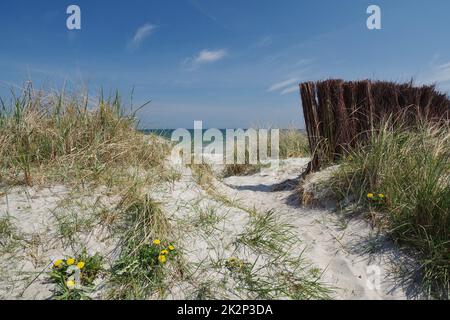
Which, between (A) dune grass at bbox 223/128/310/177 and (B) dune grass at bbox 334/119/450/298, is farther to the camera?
(A) dune grass at bbox 223/128/310/177

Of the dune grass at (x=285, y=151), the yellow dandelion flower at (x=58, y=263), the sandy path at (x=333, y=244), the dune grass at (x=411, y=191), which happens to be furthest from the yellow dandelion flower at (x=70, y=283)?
the dune grass at (x=285, y=151)

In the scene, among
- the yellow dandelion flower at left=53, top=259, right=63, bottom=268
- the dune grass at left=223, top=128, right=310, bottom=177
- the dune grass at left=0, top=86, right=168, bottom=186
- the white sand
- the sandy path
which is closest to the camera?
the yellow dandelion flower at left=53, top=259, right=63, bottom=268

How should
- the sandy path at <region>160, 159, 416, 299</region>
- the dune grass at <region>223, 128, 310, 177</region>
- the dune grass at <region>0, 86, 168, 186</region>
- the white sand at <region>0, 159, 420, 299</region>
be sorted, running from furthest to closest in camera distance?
the dune grass at <region>223, 128, 310, 177</region>
the dune grass at <region>0, 86, 168, 186</region>
the sandy path at <region>160, 159, 416, 299</region>
the white sand at <region>0, 159, 420, 299</region>

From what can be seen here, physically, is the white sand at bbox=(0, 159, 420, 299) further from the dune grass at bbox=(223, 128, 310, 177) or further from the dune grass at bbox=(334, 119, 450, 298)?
the dune grass at bbox=(223, 128, 310, 177)

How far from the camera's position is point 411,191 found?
262 centimetres

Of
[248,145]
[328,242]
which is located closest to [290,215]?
[328,242]

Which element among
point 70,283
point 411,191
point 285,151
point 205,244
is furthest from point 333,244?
point 285,151

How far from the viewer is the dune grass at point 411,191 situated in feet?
6.87

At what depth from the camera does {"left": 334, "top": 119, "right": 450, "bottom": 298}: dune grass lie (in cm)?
209

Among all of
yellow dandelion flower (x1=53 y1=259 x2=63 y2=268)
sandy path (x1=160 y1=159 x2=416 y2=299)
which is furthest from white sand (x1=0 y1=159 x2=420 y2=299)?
yellow dandelion flower (x1=53 y1=259 x2=63 y2=268)

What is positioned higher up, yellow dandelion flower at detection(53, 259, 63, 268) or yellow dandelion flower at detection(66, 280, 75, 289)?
yellow dandelion flower at detection(53, 259, 63, 268)

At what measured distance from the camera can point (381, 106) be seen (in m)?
4.05
